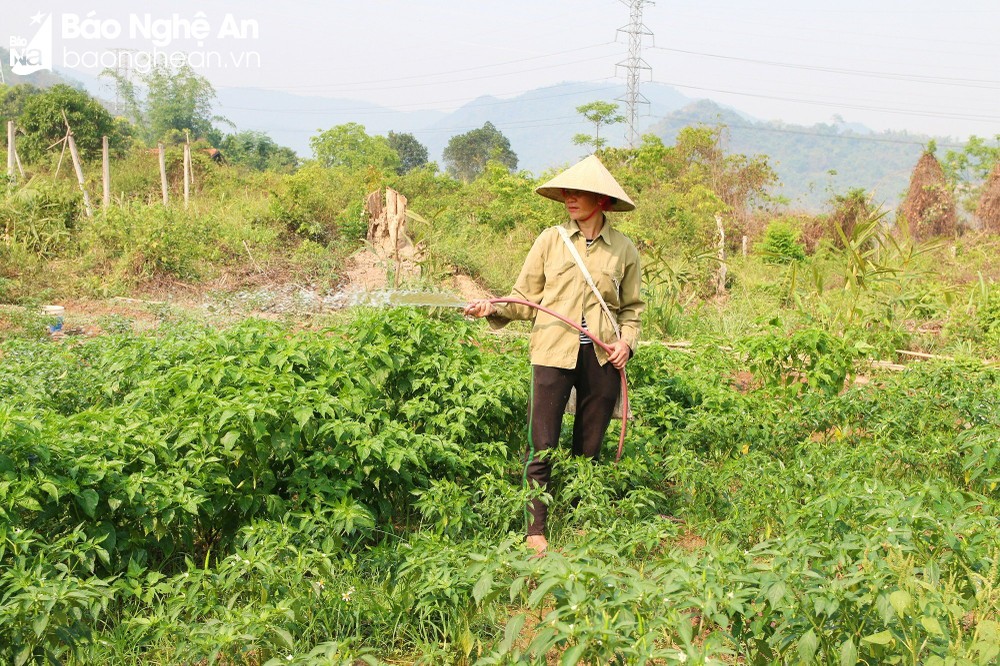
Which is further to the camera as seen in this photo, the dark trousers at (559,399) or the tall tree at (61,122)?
the tall tree at (61,122)

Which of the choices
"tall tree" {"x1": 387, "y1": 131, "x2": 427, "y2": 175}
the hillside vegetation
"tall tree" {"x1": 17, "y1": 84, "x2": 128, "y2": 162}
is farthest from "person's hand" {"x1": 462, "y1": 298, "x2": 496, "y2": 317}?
"tall tree" {"x1": 387, "y1": 131, "x2": 427, "y2": 175}

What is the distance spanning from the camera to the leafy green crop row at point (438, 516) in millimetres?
2465

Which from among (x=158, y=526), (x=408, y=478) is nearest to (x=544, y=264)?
(x=408, y=478)

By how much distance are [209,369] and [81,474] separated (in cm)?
80

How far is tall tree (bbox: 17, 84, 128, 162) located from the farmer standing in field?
2069cm

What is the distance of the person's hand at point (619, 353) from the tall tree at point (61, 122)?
826 inches

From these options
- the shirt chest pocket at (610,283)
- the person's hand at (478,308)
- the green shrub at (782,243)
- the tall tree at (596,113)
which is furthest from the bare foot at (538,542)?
the tall tree at (596,113)

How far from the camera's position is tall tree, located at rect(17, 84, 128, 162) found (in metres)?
22.4

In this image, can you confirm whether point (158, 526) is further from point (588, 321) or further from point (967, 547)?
point (967, 547)

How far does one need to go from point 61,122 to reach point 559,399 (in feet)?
76.6

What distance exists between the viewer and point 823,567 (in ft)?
8.61

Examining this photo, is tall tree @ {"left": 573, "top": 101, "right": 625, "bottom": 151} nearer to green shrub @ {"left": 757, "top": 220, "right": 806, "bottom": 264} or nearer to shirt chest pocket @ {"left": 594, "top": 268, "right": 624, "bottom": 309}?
green shrub @ {"left": 757, "top": 220, "right": 806, "bottom": 264}

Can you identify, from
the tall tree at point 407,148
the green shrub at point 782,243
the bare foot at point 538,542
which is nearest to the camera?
the bare foot at point 538,542

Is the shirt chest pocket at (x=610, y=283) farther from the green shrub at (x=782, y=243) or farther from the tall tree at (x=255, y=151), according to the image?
the tall tree at (x=255, y=151)
